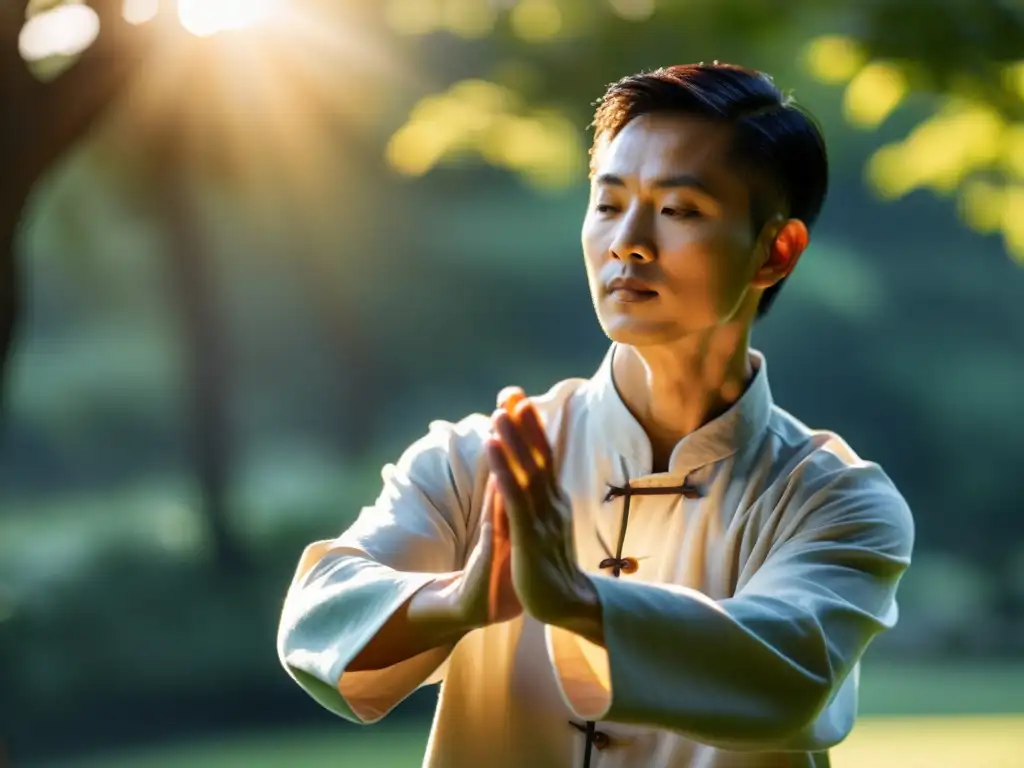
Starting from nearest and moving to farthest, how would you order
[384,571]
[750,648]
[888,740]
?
1. [750,648]
2. [384,571]
3. [888,740]

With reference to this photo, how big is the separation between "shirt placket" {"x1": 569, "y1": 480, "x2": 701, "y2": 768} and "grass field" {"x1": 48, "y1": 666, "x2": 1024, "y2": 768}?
384 centimetres

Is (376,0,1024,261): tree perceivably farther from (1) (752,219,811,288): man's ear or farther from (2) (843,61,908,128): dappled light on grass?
(1) (752,219,811,288): man's ear

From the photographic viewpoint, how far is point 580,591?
1066 millimetres

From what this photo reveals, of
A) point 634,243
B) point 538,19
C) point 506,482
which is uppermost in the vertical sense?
point 538,19

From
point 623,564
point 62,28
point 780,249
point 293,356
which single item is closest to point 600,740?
point 623,564

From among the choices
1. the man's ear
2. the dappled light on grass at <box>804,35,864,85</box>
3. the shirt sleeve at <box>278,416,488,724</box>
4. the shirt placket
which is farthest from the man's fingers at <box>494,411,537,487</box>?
the dappled light on grass at <box>804,35,864,85</box>

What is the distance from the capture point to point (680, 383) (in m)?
1.36

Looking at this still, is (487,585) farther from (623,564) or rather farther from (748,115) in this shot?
(748,115)

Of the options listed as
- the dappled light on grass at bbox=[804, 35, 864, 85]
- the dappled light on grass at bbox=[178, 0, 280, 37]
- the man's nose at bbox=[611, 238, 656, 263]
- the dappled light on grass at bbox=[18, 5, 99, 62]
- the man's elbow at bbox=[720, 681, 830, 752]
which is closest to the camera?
the man's elbow at bbox=[720, 681, 830, 752]

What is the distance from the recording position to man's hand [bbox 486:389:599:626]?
101 cm

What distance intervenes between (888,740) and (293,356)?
3.09 m

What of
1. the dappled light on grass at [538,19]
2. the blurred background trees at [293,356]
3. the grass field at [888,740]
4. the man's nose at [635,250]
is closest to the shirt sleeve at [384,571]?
the man's nose at [635,250]

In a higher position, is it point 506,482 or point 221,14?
point 221,14

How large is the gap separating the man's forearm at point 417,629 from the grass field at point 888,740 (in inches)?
A: 159
